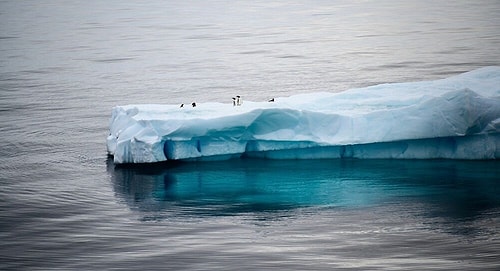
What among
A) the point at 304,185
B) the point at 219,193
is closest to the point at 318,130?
the point at 304,185

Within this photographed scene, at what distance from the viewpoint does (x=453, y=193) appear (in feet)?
51.4

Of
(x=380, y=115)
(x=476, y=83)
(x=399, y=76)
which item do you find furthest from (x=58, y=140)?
(x=399, y=76)

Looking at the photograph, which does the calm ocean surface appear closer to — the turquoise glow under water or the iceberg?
the turquoise glow under water

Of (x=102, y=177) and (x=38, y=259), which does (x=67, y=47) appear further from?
(x=38, y=259)

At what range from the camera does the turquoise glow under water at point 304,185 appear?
15.2 m

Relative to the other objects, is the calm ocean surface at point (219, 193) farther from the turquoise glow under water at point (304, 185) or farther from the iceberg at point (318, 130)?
the iceberg at point (318, 130)

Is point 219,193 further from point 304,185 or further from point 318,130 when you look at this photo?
point 318,130

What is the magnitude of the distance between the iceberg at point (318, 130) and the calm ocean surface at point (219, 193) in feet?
0.77

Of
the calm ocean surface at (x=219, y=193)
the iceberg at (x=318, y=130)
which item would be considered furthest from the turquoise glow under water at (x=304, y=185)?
the iceberg at (x=318, y=130)

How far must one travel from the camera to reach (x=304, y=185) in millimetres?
16297

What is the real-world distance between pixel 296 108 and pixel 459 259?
5.64 metres

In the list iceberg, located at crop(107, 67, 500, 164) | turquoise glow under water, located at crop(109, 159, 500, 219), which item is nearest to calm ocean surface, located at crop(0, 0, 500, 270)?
turquoise glow under water, located at crop(109, 159, 500, 219)

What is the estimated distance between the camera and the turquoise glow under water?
15211mm

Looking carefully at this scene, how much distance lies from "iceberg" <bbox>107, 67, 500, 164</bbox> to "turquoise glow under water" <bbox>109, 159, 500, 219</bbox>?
0.20 metres
